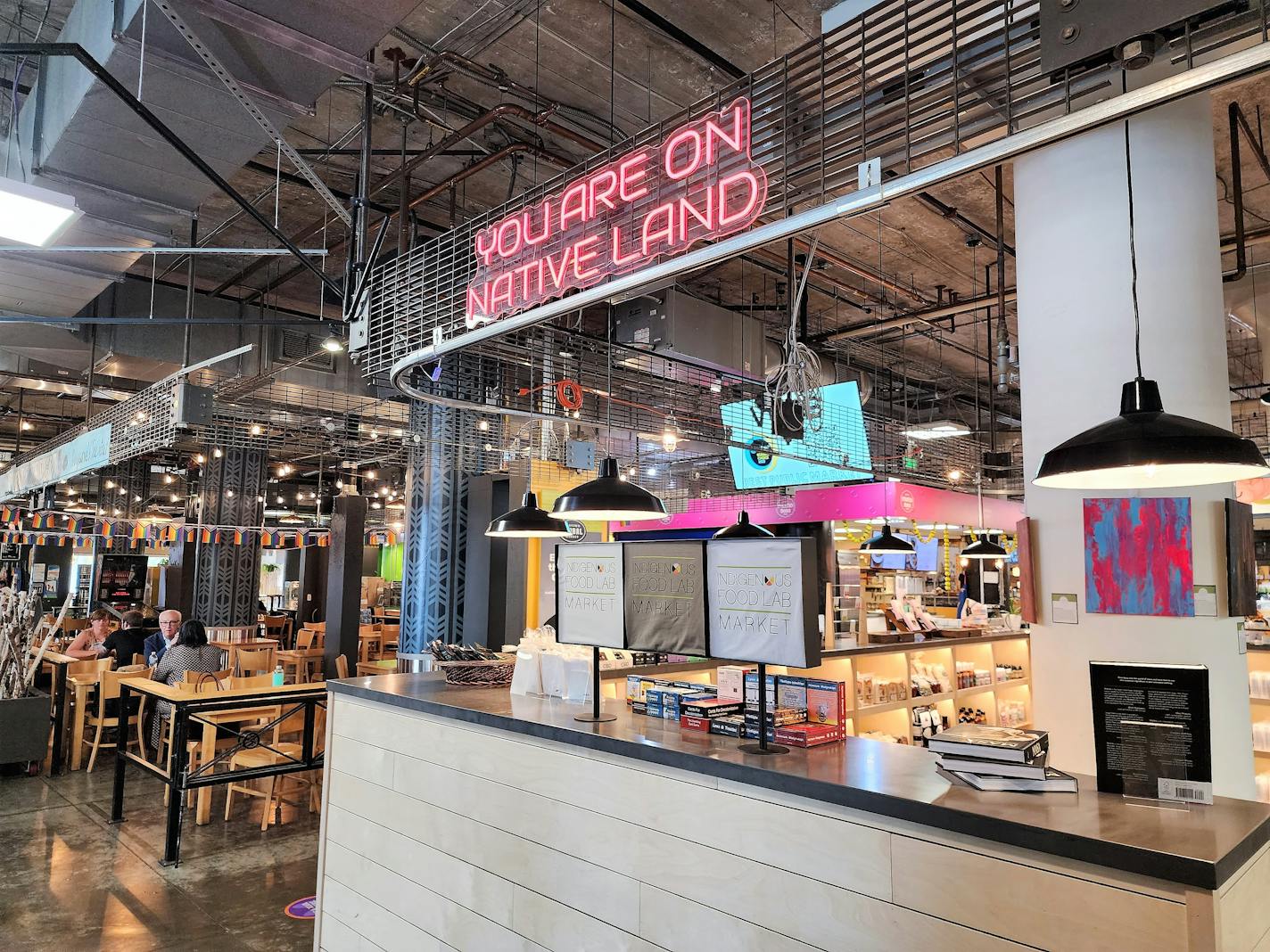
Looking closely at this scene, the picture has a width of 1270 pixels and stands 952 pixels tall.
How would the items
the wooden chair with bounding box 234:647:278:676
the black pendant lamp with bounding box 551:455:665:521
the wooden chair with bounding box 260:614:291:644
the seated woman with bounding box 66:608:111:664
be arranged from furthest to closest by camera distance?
the wooden chair with bounding box 260:614:291:644 < the wooden chair with bounding box 234:647:278:676 < the seated woman with bounding box 66:608:111:664 < the black pendant lamp with bounding box 551:455:665:521

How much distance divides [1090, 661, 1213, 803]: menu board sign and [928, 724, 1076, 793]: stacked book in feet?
0.47

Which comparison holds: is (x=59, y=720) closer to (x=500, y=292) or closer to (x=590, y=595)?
(x=500, y=292)

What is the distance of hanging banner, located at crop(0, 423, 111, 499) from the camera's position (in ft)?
29.7

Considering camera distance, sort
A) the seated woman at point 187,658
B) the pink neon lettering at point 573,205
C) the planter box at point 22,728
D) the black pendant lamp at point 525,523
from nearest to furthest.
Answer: the pink neon lettering at point 573,205 < the black pendant lamp at point 525,523 < the planter box at point 22,728 < the seated woman at point 187,658

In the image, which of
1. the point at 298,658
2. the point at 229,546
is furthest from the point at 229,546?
the point at 298,658

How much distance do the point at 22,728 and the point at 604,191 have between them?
722 centimetres

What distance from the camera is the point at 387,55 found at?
5.52m

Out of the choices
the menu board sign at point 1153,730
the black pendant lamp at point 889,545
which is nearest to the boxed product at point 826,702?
the menu board sign at point 1153,730

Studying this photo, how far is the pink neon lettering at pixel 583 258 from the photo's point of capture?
149 inches

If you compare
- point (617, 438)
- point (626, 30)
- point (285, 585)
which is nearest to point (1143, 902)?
point (626, 30)

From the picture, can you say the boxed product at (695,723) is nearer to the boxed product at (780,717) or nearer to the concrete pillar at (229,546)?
the boxed product at (780,717)

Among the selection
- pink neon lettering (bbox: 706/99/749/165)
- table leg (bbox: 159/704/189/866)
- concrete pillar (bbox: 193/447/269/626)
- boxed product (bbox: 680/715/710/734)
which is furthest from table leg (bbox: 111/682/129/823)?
concrete pillar (bbox: 193/447/269/626)

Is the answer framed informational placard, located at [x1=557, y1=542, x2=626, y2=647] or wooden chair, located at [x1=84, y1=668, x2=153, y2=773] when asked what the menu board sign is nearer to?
framed informational placard, located at [x1=557, y1=542, x2=626, y2=647]

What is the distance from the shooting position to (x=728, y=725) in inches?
122
